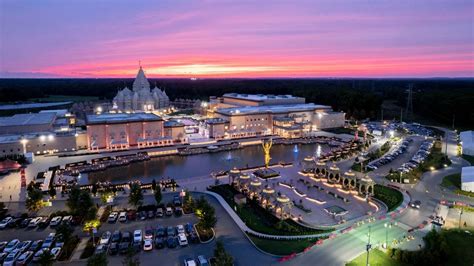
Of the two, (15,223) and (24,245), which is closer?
(24,245)

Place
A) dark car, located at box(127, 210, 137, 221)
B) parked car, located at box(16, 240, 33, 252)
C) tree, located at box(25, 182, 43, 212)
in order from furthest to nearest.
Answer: tree, located at box(25, 182, 43, 212)
dark car, located at box(127, 210, 137, 221)
parked car, located at box(16, 240, 33, 252)

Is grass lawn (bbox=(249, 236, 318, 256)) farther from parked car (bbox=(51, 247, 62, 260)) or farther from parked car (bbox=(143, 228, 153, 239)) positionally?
parked car (bbox=(51, 247, 62, 260))

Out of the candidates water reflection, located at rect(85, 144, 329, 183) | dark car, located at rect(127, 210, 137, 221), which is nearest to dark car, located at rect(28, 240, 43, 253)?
dark car, located at rect(127, 210, 137, 221)

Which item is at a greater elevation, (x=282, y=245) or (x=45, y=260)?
(x=45, y=260)

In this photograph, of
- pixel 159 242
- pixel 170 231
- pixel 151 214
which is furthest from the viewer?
pixel 151 214

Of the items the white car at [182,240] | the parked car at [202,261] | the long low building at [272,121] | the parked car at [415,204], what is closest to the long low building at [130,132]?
the long low building at [272,121]

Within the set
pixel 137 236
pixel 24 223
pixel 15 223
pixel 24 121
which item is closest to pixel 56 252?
pixel 137 236

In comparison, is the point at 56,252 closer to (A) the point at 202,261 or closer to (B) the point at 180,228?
(B) the point at 180,228
